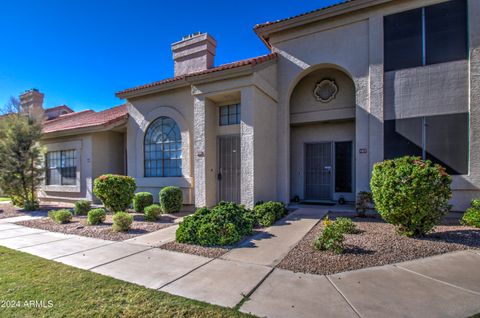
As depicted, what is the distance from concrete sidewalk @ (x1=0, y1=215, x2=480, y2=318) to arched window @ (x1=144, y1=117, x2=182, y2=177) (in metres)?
5.82

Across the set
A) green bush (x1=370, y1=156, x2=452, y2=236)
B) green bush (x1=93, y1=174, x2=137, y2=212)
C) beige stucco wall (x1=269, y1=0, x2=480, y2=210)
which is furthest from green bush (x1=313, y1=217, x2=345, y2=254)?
green bush (x1=93, y1=174, x2=137, y2=212)

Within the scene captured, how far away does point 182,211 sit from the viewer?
31.8 feet

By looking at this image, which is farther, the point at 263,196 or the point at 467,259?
the point at 263,196

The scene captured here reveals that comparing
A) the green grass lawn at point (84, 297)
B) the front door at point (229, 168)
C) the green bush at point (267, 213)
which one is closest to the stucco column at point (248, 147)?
the green bush at point (267, 213)

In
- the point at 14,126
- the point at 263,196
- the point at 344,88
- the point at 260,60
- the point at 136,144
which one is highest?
the point at 260,60

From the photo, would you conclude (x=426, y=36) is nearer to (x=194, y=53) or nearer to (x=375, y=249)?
(x=375, y=249)

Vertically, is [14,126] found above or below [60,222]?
above

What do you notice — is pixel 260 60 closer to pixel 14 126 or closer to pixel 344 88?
pixel 344 88

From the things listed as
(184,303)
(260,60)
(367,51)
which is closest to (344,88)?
(367,51)

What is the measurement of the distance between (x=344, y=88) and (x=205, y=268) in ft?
28.9

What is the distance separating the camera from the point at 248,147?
A: 325 inches

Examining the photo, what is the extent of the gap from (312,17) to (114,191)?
9867 millimetres

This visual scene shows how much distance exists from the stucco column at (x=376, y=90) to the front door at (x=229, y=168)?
488cm

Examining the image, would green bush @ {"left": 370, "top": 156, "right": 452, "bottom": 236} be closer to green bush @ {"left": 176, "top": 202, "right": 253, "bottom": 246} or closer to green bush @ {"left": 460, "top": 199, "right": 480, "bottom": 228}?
green bush @ {"left": 460, "top": 199, "right": 480, "bottom": 228}
